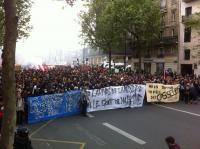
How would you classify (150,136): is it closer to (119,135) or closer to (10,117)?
(119,135)

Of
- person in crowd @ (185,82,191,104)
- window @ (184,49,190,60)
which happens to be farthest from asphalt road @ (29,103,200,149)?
window @ (184,49,190,60)

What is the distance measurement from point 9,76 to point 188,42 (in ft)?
134

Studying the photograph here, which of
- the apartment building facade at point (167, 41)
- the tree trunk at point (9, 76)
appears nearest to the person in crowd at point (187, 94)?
the tree trunk at point (9, 76)

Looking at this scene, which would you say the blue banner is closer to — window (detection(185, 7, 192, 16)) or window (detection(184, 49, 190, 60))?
window (detection(184, 49, 190, 60))

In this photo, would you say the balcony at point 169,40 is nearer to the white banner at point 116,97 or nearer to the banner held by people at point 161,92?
the banner held by people at point 161,92

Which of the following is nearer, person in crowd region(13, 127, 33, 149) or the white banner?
person in crowd region(13, 127, 33, 149)

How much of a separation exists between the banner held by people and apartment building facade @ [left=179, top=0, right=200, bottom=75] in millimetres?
19236

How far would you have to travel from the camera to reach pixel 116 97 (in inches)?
867

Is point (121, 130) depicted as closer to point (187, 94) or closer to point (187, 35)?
point (187, 94)

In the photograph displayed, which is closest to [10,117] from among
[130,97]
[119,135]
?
[119,135]

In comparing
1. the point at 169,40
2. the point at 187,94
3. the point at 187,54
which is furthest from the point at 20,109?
the point at 169,40

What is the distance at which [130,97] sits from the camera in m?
22.5

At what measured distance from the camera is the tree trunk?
7.94 m

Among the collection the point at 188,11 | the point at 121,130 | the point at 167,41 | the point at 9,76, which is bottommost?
the point at 121,130
